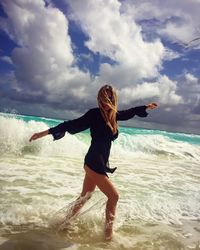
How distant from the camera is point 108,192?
14.8 feet

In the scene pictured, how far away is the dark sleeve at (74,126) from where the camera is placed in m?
4.57

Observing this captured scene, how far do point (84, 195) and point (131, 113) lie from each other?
1.46 metres

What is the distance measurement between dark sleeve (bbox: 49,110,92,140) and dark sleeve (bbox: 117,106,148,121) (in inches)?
18.7

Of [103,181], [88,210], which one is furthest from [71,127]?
[88,210]

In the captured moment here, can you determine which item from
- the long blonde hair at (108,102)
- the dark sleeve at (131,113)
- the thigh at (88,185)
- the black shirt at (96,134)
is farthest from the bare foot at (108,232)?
the dark sleeve at (131,113)

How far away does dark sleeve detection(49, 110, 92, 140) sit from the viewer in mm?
4566

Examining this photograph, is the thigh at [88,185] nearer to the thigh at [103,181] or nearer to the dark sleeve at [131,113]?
the thigh at [103,181]

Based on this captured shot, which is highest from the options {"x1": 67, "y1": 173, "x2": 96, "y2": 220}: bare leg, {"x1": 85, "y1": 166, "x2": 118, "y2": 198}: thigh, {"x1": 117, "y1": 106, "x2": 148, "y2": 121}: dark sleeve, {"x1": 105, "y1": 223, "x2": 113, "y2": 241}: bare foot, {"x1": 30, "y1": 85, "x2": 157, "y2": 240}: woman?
{"x1": 117, "y1": 106, "x2": 148, "y2": 121}: dark sleeve

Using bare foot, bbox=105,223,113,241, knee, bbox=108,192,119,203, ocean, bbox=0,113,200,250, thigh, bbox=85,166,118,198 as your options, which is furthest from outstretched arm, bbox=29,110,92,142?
bare foot, bbox=105,223,113,241

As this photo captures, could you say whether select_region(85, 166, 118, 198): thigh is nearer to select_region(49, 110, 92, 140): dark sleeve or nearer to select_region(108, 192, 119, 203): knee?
select_region(108, 192, 119, 203): knee

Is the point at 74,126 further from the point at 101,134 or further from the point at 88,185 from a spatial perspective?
the point at 88,185

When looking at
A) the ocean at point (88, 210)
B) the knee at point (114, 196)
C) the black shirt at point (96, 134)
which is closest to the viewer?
the black shirt at point (96, 134)

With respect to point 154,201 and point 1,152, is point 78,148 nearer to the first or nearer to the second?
point 1,152

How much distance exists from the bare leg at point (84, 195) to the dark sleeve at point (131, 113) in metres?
1.01
